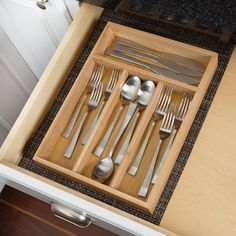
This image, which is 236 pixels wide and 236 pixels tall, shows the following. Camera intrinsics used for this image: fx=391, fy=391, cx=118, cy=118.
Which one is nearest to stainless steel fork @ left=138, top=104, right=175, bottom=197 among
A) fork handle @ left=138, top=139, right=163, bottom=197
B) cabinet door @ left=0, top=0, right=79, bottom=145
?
fork handle @ left=138, top=139, right=163, bottom=197

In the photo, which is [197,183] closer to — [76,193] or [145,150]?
[145,150]

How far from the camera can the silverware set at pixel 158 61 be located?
81cm

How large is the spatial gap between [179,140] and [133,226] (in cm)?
18

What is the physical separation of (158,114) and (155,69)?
4.0 inches

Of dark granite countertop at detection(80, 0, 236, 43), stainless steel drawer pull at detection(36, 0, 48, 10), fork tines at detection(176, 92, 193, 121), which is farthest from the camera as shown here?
stainless steel drawer pull at detection(36, 0, 48, 10)

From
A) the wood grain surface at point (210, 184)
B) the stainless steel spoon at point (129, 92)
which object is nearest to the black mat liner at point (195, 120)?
the wood grain surface at point (210, 184)

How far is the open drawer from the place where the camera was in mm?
697

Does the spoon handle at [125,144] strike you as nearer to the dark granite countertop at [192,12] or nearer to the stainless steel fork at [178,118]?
the stainless steel fork at [178,118]

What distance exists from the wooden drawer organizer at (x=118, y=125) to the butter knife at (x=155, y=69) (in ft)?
0.06

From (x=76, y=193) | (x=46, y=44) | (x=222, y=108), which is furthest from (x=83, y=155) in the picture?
(x=46, y=44)

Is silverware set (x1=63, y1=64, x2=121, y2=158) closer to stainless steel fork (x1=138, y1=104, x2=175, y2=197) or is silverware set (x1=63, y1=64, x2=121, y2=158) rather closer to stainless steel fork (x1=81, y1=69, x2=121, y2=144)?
stainless steel fork (x1=81, y1=69, x2=121, y2=144)

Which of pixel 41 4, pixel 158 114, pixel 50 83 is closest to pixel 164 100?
pixel 158 114

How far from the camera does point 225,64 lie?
0.84 meters

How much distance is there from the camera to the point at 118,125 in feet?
2.65
